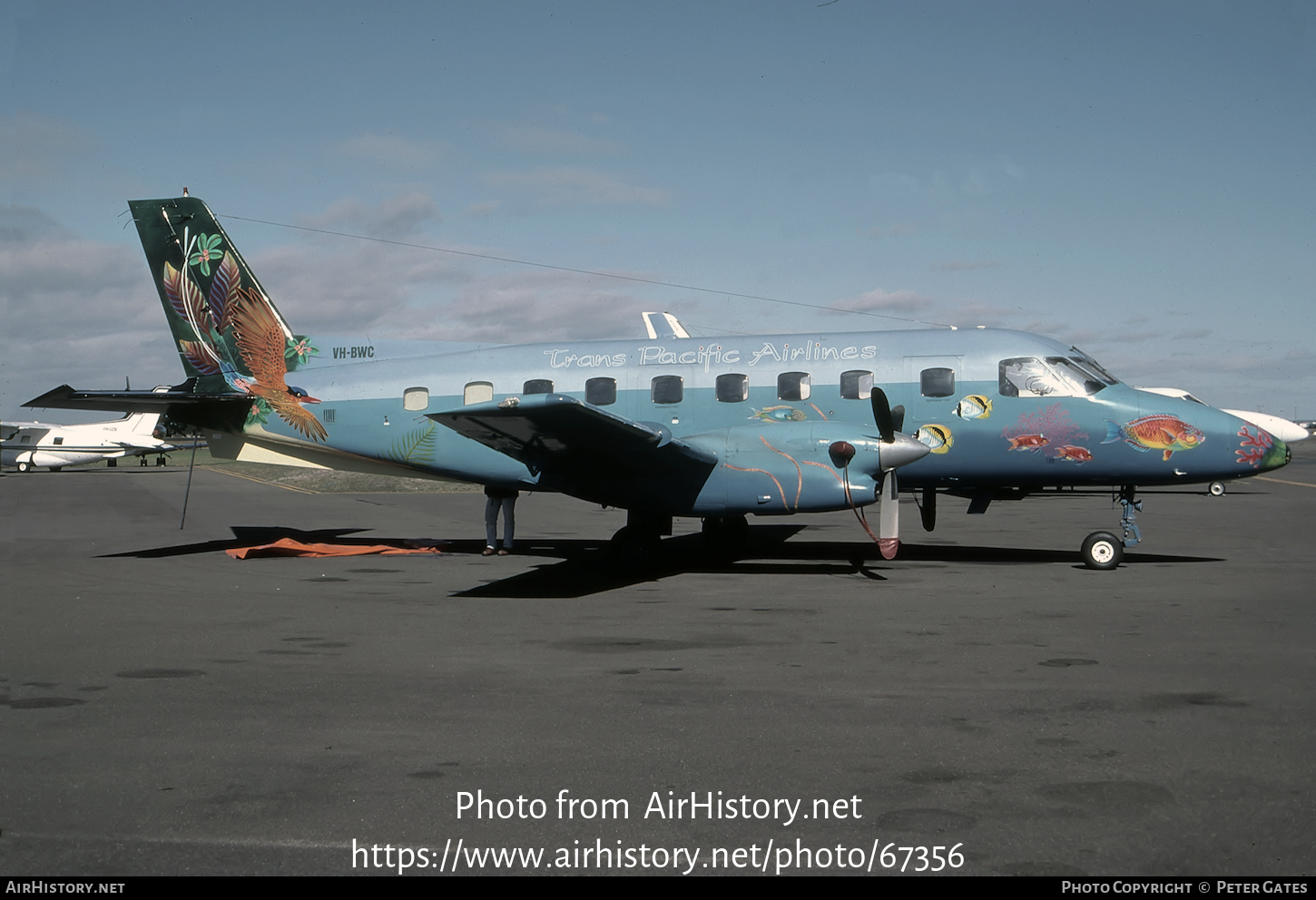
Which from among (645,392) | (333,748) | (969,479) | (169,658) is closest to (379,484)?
(645,392)


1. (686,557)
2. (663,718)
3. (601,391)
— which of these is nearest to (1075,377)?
(686,557)

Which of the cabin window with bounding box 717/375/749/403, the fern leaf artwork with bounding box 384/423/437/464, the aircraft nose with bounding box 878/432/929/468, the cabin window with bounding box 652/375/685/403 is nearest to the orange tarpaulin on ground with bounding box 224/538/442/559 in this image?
the fern leaf artwork with bounding box 384/423/437/464

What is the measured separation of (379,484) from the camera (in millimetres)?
44438

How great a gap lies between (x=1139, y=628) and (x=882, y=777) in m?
5.55

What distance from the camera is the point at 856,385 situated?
15414 mm

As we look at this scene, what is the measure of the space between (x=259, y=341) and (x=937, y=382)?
12.0m

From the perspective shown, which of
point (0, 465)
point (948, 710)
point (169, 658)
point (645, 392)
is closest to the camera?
point (948, 710)

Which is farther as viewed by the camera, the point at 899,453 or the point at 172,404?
the point at 172,404

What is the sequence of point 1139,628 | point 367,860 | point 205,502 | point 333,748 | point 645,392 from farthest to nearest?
point 205,502
point 645,392
point 1139,628
point 333,748
point 367,860

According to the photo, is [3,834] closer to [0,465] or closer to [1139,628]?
[1139,628]

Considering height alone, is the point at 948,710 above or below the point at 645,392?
below

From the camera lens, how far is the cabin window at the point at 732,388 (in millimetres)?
15867

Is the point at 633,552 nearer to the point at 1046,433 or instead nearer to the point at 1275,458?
the point at 1046,433

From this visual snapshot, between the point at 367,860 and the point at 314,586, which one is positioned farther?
the point at 314,586
